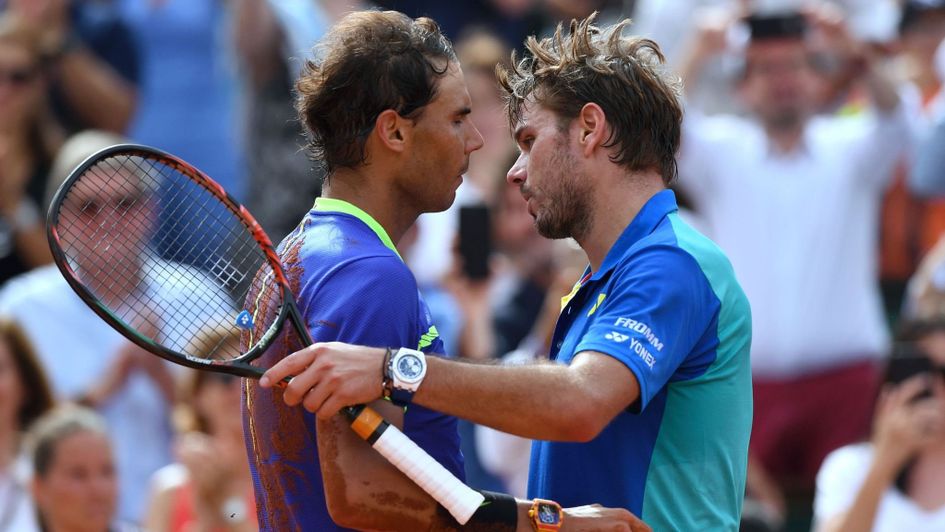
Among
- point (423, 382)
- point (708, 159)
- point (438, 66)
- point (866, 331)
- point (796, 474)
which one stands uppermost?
point (438, 66)

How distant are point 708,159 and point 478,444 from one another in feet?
6.46

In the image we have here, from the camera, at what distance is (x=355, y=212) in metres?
3.78

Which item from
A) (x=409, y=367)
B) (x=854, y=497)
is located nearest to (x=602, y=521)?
(x=409, y=367)

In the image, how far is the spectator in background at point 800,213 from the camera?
7.72 meters

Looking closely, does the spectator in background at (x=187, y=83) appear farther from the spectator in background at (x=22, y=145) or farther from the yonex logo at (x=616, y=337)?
the yonex logo at (x=616, y=337)

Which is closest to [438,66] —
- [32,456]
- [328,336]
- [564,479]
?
[328,336]

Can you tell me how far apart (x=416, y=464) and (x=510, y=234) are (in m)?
4.71

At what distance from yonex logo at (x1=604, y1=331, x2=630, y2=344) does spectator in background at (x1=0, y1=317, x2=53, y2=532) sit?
3.49 m

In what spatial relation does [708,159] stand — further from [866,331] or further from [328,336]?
[328,336]

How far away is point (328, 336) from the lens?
11.7 ft

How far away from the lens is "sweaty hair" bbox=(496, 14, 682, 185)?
12.6 ft

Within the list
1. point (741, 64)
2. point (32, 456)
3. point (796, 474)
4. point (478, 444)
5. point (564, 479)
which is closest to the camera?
point (564, 479)

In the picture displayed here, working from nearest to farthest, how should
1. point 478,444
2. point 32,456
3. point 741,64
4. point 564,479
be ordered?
point 564,479, point 32,456, point 478,444, point 741,64

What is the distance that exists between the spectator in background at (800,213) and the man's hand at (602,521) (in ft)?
13.7
